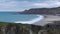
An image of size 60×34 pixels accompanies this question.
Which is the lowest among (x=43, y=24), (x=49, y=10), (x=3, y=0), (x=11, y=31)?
(x=11, y=31)

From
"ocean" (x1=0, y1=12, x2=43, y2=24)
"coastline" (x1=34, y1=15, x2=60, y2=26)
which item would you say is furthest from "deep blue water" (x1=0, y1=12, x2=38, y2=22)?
"coastline" (x1=34, y1=15, x2=60, y2=26)

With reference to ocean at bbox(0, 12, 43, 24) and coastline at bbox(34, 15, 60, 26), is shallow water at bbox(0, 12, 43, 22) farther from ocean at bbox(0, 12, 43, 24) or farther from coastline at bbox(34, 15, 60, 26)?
coastline at bbox(34, 15, 60, 26)

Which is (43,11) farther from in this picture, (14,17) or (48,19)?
(14,17)

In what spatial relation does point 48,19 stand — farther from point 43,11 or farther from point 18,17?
point 18,17

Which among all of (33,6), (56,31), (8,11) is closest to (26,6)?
(33,6)

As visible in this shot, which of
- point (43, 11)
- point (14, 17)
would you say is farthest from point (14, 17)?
point (43, 11)

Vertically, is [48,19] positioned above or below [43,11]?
below

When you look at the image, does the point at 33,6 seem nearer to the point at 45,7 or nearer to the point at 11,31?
the point at 45,7

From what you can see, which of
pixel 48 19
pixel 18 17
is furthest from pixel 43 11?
pixel 18 17
